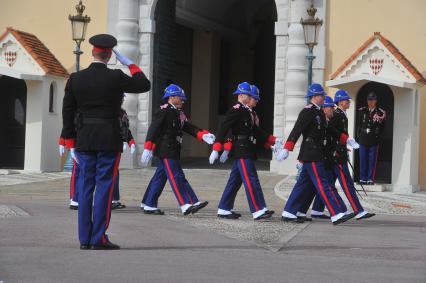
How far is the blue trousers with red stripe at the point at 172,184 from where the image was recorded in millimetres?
12594

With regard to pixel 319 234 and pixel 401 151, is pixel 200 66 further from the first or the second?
pixel 319 234

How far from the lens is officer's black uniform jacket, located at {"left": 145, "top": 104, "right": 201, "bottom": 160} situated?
12.6 meters

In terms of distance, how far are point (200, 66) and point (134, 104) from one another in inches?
253

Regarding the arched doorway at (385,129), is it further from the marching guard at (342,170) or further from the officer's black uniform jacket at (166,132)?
the officer's black uniform jacket at (166,132)

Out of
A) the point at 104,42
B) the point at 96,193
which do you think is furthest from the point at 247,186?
the point at 104,42

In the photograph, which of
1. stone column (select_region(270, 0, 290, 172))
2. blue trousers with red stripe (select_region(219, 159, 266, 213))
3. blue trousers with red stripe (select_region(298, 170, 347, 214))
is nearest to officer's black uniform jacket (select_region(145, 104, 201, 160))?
blue trousers with red stripe (select_region(219, 159, 266, 213))

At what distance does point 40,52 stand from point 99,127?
12.5 metres

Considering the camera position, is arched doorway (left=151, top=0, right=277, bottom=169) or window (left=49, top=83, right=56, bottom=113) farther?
arched doorway (left=151, top=0, right=277, bottom=169)

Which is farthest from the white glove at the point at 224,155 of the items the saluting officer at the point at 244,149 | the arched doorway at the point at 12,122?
the arched doorway at the point at 12,122

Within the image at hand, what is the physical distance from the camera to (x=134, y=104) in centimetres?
2200

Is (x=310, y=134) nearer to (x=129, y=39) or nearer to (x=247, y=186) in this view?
(x=247, y=186)

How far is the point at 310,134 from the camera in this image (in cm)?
1230

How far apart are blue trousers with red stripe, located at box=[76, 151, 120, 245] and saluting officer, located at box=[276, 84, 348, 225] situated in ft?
11.8

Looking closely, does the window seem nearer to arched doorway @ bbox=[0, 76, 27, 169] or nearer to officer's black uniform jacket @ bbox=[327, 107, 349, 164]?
arched doorway @ bbox=[0, 76, 27, 169]
